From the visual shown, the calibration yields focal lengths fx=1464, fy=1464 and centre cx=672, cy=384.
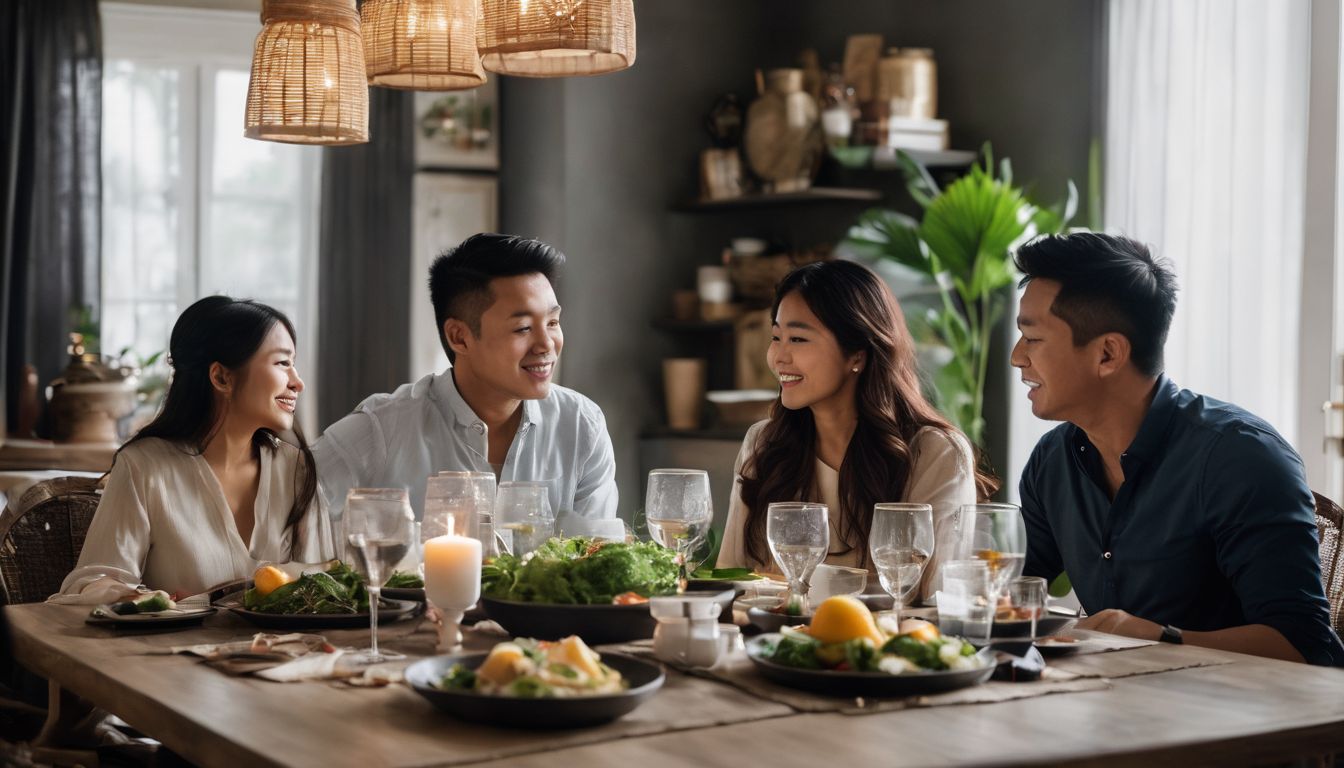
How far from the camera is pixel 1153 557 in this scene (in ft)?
7.54

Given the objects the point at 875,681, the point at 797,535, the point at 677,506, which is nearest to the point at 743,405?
the point at 677,506

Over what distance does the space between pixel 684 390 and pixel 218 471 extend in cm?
344

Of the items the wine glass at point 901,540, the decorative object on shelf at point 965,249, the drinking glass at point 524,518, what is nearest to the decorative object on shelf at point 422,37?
the drinking glass at point 524,518

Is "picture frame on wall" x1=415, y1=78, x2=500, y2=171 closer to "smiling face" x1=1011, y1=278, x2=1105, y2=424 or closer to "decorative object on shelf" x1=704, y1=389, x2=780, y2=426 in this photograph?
"decorative object on shelf" x1=704, y1=389, x2=780, y2=426

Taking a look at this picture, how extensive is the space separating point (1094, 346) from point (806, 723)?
1155mm

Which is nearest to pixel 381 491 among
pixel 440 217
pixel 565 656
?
pixel 565 656

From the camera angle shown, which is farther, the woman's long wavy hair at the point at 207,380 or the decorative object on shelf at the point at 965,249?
the decorative object on shelf at the point at 965,249

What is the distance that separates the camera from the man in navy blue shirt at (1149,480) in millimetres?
2109

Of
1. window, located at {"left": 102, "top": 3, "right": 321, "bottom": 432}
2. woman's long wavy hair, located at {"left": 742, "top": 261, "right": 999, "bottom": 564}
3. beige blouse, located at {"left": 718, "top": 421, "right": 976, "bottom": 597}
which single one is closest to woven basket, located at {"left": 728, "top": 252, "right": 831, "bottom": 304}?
window, located at {"left": 102, "top": 3, "right": 321, "bottom": 432}

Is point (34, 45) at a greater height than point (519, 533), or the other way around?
point (34, 45)

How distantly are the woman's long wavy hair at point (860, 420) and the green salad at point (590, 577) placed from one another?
0.91m

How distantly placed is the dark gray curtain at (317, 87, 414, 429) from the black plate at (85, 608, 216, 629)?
4.51m

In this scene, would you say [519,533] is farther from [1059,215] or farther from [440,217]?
[440,217]

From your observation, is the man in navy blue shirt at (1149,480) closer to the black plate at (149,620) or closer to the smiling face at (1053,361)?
the smiling face at (1053,361)
